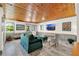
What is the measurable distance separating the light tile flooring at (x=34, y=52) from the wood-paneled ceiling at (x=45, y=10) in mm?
510

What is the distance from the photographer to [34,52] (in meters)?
2.20

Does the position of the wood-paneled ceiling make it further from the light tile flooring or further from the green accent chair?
the light tile flooring

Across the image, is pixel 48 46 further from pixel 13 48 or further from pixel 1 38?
pixel 1 38

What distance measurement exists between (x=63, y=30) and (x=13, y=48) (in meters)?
1.00

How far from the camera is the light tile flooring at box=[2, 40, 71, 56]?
219cm

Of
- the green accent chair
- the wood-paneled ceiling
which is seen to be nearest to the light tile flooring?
the green accent chair

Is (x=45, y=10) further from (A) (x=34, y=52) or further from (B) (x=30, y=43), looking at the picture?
(A) (x=34, y=52)

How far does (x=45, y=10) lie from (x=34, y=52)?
0.82m

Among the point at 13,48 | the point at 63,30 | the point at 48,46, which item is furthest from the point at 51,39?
the point at 13,48

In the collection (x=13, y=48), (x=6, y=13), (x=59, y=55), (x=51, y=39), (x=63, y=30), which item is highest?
(x=6, y=13)

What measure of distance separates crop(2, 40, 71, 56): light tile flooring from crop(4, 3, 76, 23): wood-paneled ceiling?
0.51m

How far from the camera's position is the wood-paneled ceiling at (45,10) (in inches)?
87.1

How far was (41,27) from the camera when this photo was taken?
7.48 feet

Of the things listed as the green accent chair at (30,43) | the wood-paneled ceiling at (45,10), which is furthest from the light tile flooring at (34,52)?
the wood-paneled ceiling at (45,10)
